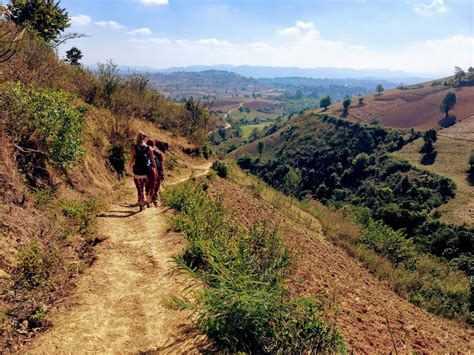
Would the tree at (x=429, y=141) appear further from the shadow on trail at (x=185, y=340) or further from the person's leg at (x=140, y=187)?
the shadow on trail at (x=185, y=340)

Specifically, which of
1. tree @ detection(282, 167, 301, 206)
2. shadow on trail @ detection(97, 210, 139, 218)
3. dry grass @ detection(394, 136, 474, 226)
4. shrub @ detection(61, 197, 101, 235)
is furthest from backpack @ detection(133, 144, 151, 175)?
dry grass @ detection(394, 136, 474, 226)

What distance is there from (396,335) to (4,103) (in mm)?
9375

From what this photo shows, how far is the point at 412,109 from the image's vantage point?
116500 millimetres

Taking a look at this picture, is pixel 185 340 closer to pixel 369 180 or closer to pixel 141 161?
pixel 141 161

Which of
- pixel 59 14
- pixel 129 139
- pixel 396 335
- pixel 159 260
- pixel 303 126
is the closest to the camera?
pixel 396 335

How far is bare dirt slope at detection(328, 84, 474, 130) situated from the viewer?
101 metres

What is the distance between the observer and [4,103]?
7.21 metres

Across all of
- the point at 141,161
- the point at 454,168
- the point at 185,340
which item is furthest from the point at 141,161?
the point at 454,168

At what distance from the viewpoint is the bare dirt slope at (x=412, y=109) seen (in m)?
101

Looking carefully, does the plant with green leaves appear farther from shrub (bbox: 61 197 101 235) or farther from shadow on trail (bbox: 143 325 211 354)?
shadow on trail (bbox: 143 325 211 354)

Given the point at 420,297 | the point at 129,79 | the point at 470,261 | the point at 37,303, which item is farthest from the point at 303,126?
the point at 37,303

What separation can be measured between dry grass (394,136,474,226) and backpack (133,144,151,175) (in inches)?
1839

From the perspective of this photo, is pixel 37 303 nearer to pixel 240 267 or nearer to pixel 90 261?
pixel 90 261

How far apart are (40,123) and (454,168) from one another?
71.8 meters
